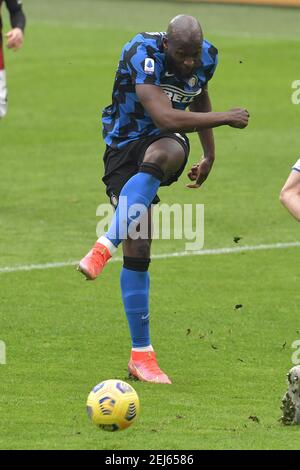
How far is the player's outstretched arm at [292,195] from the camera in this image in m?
8.12

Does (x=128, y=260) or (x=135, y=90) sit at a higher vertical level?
(x=135, y=90)

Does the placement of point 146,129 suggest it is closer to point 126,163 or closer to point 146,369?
point 126,163

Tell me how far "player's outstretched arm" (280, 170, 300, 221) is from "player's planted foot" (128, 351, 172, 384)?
1.55 m

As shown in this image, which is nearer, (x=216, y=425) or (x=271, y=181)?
(x=216, y=425)

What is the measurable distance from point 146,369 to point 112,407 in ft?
5.02

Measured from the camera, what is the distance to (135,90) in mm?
9117

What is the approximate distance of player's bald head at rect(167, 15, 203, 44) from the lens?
28.7 feet

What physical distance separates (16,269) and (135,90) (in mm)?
3883

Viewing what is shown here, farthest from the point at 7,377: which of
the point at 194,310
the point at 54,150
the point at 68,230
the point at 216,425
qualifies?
the point at 54,150

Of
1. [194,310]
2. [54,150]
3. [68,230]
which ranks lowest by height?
[54,150]

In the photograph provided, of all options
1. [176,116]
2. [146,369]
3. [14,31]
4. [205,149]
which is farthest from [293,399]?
[14,31]

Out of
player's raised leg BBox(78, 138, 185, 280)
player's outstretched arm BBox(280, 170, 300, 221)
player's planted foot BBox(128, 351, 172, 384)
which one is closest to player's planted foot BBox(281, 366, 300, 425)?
player's outstretched arm BBox(280, 170, 300, 221)

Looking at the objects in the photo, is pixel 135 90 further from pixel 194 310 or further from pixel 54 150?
pixel 54 150

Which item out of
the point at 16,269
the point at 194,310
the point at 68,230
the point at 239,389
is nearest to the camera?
the point at 239,389
